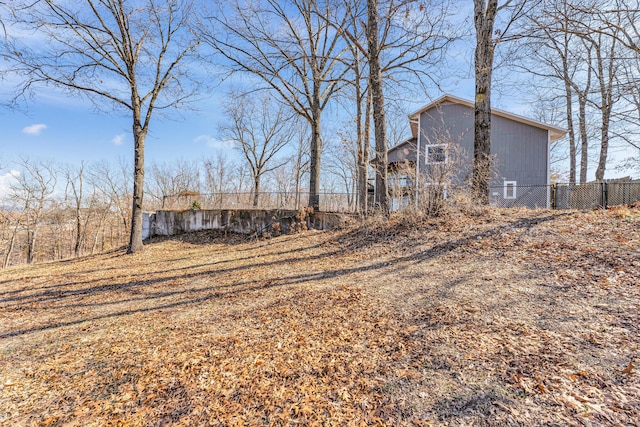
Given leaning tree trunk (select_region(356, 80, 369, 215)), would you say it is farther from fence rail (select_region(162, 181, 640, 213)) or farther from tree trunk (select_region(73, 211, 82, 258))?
tree trunk (select_region(73, 211, 82, 258))

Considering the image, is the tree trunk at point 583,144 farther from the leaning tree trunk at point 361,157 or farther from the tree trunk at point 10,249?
the tree trunk at point 10,249

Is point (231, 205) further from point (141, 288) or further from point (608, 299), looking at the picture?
point (608, 299)

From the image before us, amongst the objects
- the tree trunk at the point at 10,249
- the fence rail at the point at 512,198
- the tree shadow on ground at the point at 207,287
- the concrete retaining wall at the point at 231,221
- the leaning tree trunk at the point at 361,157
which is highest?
the leaning tree trunk at the point at 361,157

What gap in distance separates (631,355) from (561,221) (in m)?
4.05

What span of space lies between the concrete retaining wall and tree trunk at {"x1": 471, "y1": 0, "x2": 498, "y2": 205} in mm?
3685

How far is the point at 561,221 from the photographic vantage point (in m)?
5.30

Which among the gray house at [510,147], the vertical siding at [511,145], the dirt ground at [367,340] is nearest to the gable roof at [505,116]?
the gray house at [510,147]

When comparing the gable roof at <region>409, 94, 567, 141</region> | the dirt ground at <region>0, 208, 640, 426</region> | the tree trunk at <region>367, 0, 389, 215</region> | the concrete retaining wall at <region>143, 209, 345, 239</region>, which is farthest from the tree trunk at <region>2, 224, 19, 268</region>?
the gable roof at <region>409, 94, 567, 141</region>

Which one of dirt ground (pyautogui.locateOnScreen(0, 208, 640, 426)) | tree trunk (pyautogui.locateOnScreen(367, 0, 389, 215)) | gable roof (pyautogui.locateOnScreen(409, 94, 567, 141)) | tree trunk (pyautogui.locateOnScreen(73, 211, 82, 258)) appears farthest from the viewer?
tree trunk (pyautogui.locateOnScreen(73, 211, 82, 258))

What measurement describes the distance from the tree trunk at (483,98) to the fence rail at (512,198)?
5.81 ft

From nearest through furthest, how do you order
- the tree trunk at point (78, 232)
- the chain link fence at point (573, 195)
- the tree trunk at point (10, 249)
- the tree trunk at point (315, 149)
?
the chain link fence at point (573, 195)
the tree trunk at point (315, 149)
the tree trunk at point (10, 249)
the tree trunk at point (78, 232)

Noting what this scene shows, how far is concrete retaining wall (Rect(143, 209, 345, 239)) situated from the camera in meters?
9.20

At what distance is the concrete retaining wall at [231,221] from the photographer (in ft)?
30.2

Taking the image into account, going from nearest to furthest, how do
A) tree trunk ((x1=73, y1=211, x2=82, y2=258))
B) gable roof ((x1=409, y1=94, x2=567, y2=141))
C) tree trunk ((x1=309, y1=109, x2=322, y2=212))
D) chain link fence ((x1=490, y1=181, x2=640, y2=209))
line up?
chain link fence ((x1=490, y1=181, x2=640, y2=209))
tree trunk ((x1=309, y1=109, x2=322, y2=212))
gable roof ((x1=409, y1=94, x2=567, y2=141))
tree trunk ((x1=73, y1=211, x2=82, y2=258))
